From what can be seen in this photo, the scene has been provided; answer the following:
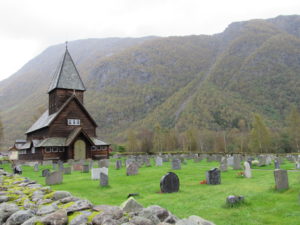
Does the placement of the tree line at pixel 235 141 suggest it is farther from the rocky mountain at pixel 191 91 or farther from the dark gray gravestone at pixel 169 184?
the dark gray gravestone at pixel 169 184

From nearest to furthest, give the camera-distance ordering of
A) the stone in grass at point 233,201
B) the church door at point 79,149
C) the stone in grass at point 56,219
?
the stone in grass at point 56,219, the stone in grass at point 233,201, the church door at point 79,149

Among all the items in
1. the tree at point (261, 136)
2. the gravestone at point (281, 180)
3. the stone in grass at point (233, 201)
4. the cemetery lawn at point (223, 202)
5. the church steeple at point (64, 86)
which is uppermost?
the church steeple at point (64, 86)

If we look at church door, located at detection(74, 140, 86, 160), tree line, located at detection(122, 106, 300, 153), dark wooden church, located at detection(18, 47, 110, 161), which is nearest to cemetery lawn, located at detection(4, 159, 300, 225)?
church door, located at detection(74, 140, 86, 160)

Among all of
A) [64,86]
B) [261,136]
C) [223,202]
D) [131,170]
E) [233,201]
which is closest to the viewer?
[233,201]

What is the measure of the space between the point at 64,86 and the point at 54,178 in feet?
97.7

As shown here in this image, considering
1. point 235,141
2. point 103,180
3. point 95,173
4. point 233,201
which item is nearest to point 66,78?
point 95,173

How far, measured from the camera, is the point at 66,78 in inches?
1693

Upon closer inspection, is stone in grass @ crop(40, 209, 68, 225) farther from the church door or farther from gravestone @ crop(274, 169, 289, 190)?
the church door

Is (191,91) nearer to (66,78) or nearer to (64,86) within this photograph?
(66,78)

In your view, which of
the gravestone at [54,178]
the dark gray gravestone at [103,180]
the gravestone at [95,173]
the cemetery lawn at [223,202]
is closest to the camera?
the cemetery lawn at [223,202]

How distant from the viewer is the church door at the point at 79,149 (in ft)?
121

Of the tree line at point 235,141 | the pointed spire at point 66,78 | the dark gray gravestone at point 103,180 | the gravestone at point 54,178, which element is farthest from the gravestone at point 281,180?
the tree line at point 235,141

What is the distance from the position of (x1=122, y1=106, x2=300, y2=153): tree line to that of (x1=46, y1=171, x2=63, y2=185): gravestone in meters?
49.5

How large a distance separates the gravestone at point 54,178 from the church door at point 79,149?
75.1 ft
